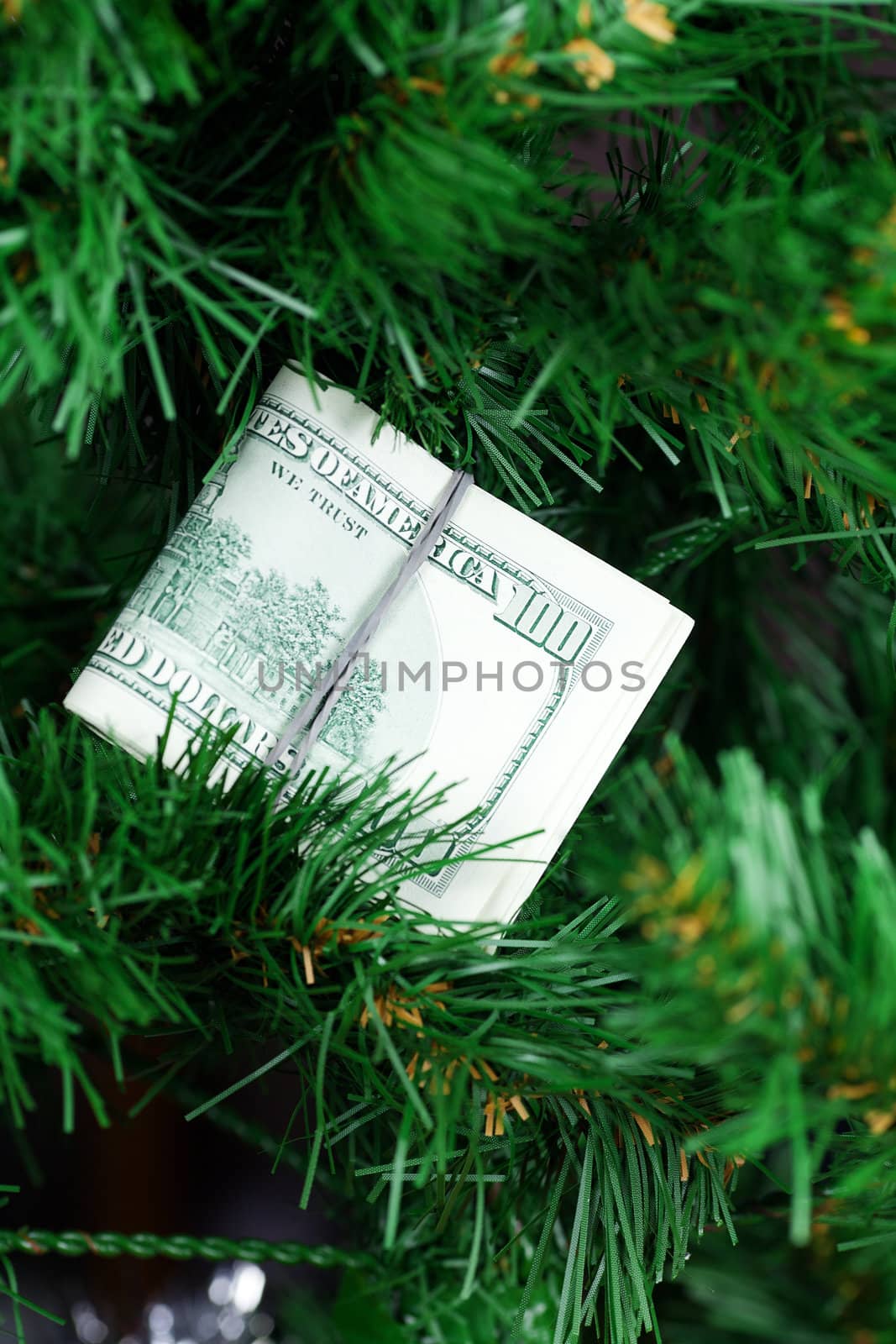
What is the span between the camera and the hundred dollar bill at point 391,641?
0.31m

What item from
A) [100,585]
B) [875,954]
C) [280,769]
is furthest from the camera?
[100,585]

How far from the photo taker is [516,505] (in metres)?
0.37

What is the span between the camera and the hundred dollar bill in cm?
31

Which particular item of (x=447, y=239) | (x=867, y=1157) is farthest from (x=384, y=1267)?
(x=447, y=239)

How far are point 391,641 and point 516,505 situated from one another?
0.29ft

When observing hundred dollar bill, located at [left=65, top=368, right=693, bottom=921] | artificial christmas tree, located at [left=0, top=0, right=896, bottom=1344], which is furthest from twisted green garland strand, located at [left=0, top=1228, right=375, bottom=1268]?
hundred dollar bill, located at [left=65, top=368, right=693, bottom=921]

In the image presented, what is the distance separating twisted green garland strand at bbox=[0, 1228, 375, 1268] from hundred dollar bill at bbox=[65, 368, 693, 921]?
0.44 ft

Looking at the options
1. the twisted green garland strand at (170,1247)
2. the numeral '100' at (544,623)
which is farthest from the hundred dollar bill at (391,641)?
the twisted green garland strand at (170,1247)

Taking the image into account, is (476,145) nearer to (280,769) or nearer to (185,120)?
(185,120)

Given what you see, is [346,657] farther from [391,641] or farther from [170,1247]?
[170,1247]

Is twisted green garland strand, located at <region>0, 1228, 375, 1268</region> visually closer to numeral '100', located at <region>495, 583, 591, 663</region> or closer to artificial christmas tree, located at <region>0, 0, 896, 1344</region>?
artificial christmas tree, located at <region>0, 0, 896, 1344</region>

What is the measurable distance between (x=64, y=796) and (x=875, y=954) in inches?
7.5

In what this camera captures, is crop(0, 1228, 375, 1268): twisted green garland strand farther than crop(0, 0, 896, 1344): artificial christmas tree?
Yes

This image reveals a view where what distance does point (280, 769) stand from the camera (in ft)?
1.02
